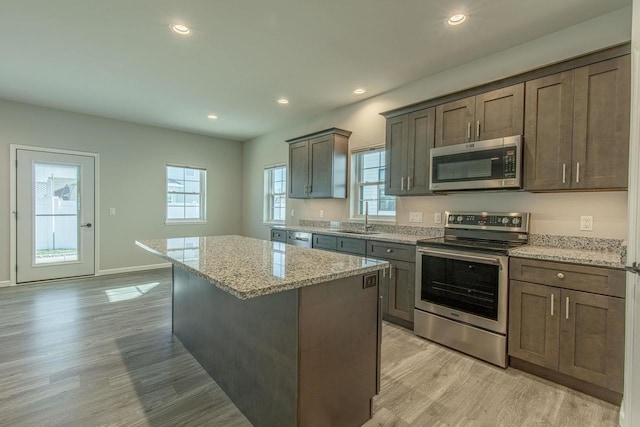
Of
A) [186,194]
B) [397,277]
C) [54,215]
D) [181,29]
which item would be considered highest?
[181,29]

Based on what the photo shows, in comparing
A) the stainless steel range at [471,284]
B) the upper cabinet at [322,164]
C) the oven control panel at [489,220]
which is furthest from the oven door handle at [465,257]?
the upper cabinet at [322,164]

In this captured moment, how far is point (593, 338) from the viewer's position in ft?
6.39

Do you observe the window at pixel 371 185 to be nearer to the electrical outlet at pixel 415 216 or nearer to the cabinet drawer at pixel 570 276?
the electrical outlet at pixel 415 216

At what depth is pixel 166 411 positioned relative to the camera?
1.82 metres

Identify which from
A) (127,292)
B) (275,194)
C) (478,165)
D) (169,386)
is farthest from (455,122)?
(127,292)

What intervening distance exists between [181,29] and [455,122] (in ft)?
8.53

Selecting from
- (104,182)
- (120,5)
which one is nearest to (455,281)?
(120,5)

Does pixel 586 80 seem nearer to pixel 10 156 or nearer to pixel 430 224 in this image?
pixel 430 224

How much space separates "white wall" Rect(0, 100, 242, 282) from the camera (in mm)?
4438

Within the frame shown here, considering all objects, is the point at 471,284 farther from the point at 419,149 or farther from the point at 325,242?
the point at 325,242

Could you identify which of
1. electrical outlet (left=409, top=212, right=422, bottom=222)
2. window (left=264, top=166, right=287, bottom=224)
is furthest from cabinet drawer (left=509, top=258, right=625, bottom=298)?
window (left=264, top=166, right=287, bottom=224)

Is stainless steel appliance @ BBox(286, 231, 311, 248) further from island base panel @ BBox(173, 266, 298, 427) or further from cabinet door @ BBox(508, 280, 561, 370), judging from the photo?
cabinet door @ BBox(508, 280, 561, 370)

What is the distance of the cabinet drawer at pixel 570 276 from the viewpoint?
1874 millimetres

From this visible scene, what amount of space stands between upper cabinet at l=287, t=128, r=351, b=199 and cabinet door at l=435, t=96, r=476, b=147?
1535 millimetres
